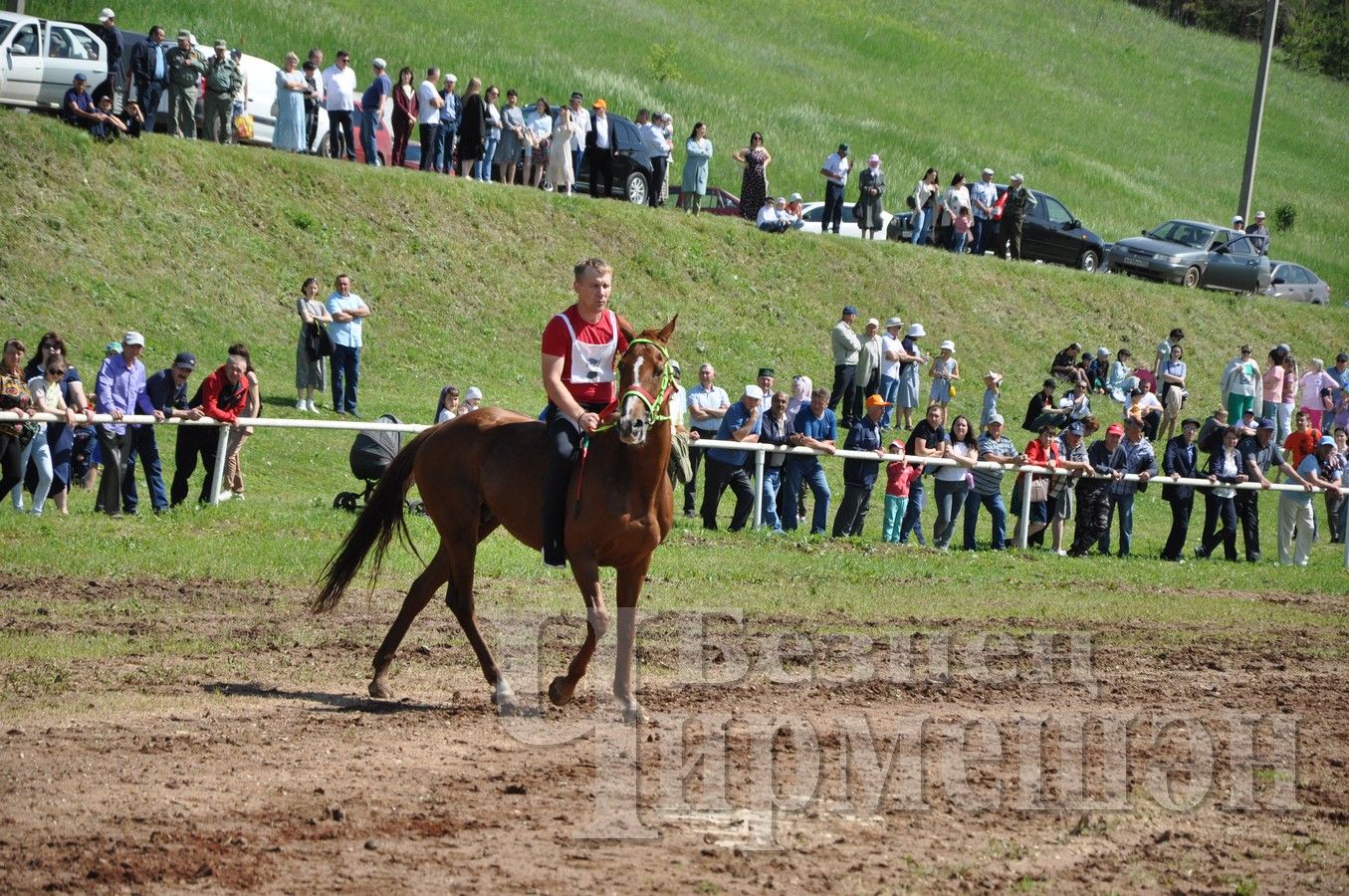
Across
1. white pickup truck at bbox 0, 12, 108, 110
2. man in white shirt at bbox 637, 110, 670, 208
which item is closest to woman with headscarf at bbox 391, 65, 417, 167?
man in white shirt at bbox 637, 110, 670, 208

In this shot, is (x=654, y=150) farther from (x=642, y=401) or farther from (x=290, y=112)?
(x=642, y=401)

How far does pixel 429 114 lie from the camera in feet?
96.9

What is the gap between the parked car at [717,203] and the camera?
37281 mm

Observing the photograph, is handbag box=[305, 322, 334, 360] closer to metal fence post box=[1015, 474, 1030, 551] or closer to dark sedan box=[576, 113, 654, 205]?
metal fence post box=[1015, 474, 1030, 551]

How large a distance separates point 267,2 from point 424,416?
88.2 feet

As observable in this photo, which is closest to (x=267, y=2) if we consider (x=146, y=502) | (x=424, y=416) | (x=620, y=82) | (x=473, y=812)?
(x=620, y=82)

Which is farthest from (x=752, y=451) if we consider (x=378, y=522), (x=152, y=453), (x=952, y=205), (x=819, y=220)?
(x=819, y=220)

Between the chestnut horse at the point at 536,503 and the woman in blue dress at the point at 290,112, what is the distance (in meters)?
18.7

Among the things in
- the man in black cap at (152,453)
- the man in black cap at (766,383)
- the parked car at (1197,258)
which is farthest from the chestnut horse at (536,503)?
the parked car at (1197,258)

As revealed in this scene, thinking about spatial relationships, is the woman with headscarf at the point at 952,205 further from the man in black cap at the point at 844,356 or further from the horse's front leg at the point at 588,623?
the horse's front leg at the point at 588,623

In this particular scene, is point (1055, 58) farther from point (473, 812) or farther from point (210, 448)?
point (473, 812)

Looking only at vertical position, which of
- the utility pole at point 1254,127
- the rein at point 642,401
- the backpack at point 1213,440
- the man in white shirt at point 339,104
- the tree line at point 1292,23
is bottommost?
the rein at point 642,401

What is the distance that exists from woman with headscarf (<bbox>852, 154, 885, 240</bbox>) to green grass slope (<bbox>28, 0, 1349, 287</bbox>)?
10.4 metres

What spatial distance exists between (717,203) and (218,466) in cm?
2496
